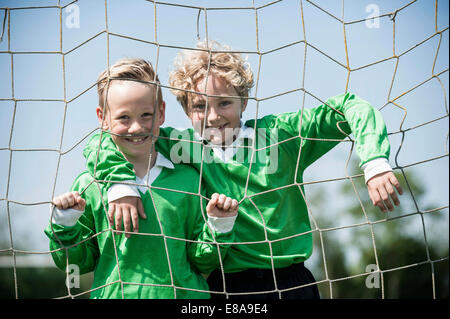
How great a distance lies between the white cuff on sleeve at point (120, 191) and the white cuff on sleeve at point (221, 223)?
0.59 ft

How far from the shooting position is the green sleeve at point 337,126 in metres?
1.30

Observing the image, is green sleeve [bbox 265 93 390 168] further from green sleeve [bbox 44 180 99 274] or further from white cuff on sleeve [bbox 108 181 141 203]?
green sleeve [bbox 44 180 99 274]

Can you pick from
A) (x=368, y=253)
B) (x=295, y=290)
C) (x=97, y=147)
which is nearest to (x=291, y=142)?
(x=295, y=290)

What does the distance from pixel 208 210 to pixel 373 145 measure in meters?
0.40

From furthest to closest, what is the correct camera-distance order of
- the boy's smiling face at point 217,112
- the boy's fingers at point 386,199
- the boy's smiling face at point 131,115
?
the boy's smiling face at point 217,112, the boy's smiling face at point 131,115, the boy's fingers at point 386,199

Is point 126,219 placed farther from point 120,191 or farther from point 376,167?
point 376,167

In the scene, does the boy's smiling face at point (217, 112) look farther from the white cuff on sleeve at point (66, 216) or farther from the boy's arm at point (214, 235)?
the white cuff on sleeve at point (66, 216)

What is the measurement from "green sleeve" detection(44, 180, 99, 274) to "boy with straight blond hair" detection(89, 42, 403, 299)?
0.86ft

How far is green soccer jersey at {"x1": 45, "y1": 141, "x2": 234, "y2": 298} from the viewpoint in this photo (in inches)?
50.7

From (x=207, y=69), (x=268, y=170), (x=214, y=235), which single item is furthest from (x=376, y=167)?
(x=207, y=69)

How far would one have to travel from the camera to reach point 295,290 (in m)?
1.45

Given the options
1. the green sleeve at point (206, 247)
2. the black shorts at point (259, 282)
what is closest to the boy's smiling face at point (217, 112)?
the green sleeve at point (206, 247)

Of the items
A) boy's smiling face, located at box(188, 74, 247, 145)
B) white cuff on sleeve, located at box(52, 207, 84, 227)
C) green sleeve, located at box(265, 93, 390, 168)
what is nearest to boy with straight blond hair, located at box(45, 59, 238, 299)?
white cuff on sleeve, located at box(52, 207, 84, 227)

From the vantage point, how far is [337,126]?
140cm
